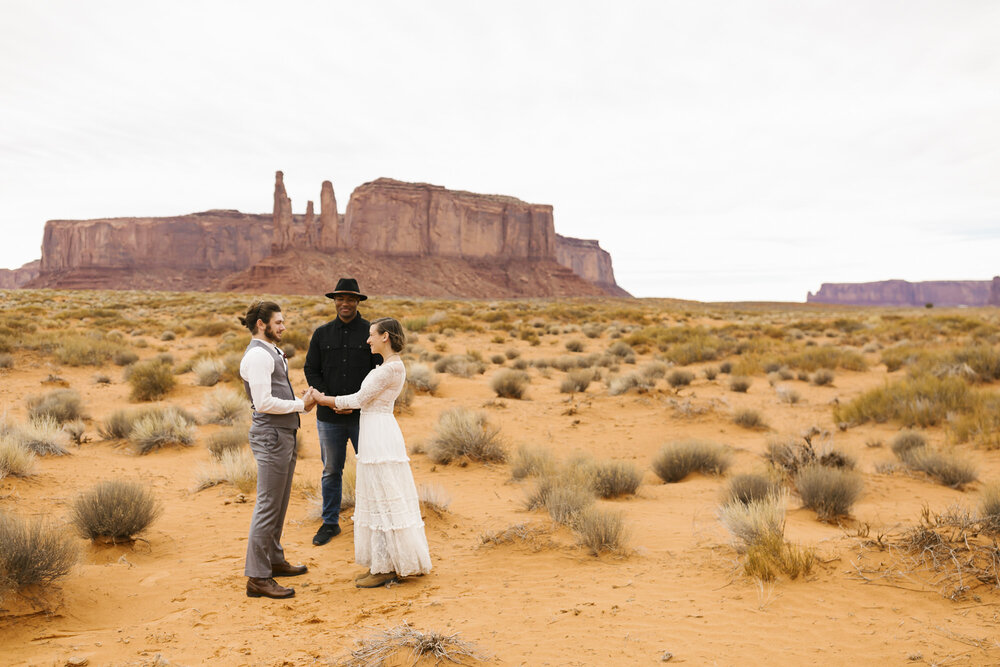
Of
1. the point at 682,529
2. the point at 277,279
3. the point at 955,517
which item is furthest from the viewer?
the point at 277,279

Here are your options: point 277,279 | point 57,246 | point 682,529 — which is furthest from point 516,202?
point 682,529

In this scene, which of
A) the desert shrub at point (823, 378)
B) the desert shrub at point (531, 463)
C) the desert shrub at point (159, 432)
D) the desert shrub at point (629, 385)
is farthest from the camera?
the desert shrub at point (823, 378)

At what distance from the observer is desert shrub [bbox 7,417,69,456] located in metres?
8.08

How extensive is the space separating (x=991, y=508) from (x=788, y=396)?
8.48m

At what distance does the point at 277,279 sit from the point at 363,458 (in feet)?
300

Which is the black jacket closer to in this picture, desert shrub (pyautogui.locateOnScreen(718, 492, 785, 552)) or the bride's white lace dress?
the bride's white lace dress

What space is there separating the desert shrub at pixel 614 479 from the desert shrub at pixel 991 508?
3.50 metres

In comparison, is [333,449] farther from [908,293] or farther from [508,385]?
[908,293]

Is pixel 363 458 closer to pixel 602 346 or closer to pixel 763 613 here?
pixel 763 613

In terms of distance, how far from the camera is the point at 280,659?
3490 mm

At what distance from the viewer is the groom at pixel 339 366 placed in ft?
17.7

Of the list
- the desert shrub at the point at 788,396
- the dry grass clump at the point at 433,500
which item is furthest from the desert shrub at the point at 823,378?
the dry grass clump at the point at 433,500

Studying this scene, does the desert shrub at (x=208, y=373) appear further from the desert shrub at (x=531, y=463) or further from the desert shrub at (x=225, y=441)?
the desert shrub at (x=531, y=463)

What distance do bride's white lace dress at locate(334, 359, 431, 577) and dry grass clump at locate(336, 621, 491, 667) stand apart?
3.19 ft
